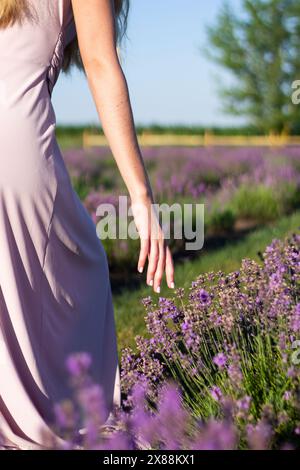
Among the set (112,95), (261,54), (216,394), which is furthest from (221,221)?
(261,54)

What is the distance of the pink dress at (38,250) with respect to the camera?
235 cm

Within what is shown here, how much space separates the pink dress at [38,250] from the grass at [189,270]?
1.67 meters

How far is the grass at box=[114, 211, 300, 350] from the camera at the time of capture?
4781 millimetres

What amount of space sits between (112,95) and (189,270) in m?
4.43

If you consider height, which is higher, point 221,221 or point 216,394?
point 216,394

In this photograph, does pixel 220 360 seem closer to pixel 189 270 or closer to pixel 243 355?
pixel 243 355

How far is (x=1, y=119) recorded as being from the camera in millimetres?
2338

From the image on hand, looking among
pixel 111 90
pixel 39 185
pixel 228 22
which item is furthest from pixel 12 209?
pixel 228 22

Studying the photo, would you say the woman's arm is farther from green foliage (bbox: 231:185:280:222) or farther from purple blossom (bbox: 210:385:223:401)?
green foliage (bbox: 231:185:280:222)

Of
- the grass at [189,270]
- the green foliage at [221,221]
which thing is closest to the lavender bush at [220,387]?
the grass at [189,270]

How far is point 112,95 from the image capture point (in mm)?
2158

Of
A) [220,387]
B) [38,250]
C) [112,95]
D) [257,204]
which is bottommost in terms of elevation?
[257,204]
